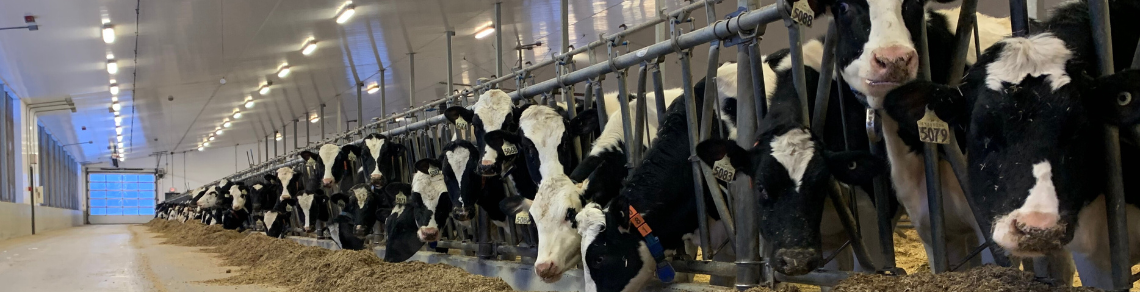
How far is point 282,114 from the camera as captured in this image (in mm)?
22156

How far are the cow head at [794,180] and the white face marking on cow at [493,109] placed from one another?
10.4 ft

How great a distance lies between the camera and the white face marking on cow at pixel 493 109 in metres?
6.88

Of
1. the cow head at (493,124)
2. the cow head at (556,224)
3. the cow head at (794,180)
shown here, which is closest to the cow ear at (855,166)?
the cow head at (794,180)

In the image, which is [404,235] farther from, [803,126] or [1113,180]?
[1113,180]

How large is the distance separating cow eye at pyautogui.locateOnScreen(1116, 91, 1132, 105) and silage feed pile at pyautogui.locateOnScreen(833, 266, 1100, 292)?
0.58m

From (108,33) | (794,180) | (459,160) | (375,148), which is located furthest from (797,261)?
(108,33)

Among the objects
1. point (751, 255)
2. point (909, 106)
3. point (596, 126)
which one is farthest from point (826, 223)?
point (596, 126)

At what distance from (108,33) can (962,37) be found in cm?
1261

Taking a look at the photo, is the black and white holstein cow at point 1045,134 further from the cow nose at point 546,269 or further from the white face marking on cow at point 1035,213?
the cow nose at point 546,269

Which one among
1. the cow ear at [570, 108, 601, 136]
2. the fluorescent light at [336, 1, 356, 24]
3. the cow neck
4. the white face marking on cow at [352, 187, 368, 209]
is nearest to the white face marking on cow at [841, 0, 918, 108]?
the cow neck

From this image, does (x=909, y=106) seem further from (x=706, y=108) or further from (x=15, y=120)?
(x=15, y=120)

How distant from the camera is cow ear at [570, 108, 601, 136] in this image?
6.15 m

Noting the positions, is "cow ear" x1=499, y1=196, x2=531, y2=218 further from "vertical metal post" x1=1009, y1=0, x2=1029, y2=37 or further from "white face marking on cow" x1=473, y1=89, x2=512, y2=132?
"vertical metal post" x1=1009, y1=0, x2=1029, y2=37

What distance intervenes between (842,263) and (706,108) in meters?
1.13
